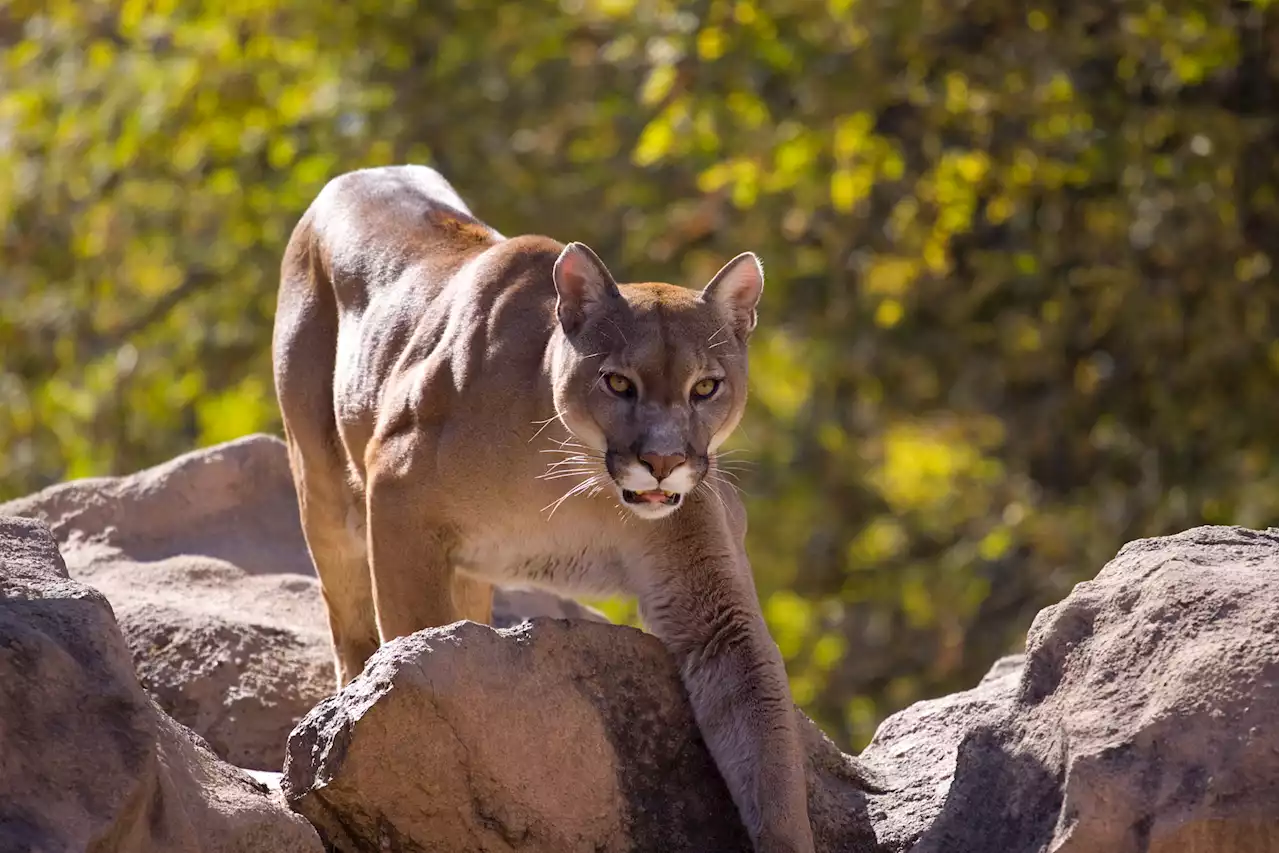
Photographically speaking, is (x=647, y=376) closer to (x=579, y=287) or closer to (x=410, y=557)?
(x=579, y=287)

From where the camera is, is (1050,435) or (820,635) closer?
(1050,435)

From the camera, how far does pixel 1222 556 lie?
4.94 meters

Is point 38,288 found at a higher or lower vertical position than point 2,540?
lower

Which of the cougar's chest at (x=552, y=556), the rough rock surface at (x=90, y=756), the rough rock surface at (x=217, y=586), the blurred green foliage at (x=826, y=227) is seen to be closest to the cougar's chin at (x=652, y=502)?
the cougar's chest at (x=552, y=556)

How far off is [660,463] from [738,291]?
36.5 inches

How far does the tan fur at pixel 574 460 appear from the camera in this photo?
5.43 m

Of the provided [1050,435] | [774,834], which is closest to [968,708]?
[774,834]

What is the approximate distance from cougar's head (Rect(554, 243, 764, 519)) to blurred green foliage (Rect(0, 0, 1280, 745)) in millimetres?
5698

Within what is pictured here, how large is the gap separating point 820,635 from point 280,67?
6.20 metres

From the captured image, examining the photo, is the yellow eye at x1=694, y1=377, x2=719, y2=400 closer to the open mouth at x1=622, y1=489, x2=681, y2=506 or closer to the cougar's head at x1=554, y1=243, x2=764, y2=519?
the cougar's head at x1=554, y1=243, x2=764, y2=519

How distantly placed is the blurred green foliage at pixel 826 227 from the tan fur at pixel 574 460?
5.89 metres

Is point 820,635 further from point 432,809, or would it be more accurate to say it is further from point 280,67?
point 432,809

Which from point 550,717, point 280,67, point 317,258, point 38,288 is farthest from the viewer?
point 38,288

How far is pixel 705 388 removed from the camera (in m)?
5.79
